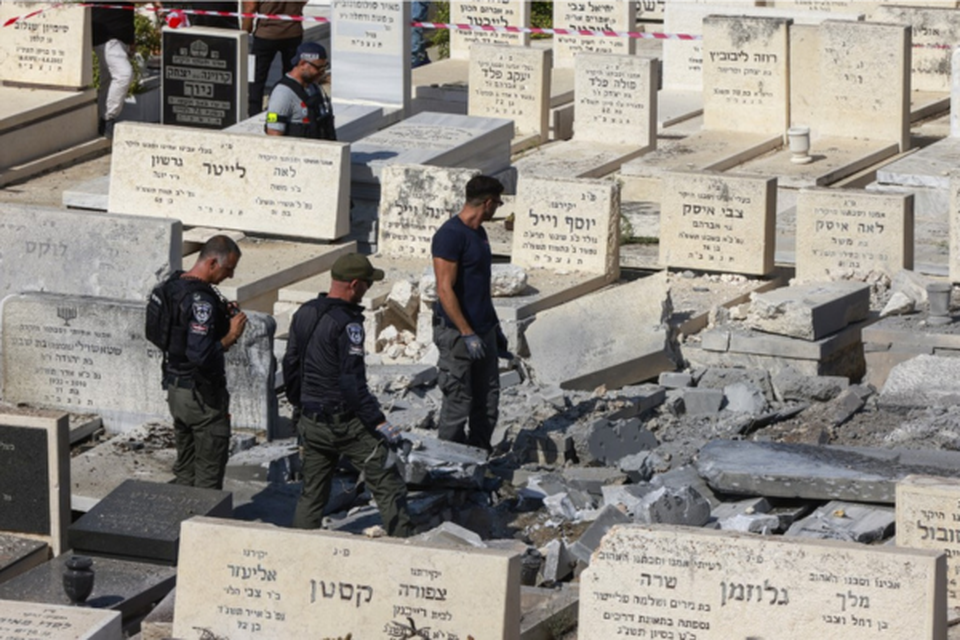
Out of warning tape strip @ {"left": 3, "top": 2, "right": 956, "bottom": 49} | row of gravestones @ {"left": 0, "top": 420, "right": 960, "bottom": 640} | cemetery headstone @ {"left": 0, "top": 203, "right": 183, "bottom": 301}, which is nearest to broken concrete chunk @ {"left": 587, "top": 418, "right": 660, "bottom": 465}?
cemetery headstone @ {"left": 0, "top": 203, "right": 183, "bottom": 301}

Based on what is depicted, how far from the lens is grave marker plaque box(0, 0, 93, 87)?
20.0m

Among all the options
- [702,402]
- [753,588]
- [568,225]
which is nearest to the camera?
[753,588]

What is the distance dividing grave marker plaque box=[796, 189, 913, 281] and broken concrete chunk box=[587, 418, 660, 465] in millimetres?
3400

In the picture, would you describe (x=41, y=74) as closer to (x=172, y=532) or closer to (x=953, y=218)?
(x=953, y=218)

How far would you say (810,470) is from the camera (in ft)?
36.2

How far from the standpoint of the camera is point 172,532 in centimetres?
1021

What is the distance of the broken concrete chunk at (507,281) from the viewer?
14.7 m

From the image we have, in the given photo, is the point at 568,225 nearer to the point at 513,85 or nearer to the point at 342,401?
the point at 513,85

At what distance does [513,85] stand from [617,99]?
4.51 ft

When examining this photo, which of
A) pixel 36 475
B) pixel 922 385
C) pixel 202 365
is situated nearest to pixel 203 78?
pixel 922 385

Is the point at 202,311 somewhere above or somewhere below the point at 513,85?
below

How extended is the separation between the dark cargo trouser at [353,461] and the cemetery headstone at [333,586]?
1.40m

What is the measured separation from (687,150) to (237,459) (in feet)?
27.3

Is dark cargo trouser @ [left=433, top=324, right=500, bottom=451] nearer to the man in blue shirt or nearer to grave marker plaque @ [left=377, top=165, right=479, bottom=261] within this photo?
the man in blue shirt
